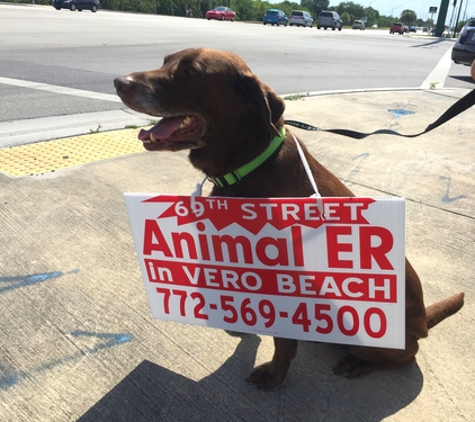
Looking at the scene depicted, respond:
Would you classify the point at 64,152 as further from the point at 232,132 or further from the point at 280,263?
the point at 280,263

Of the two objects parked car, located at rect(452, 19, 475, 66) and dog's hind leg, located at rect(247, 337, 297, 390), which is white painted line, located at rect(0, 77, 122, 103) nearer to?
dog's hind leg, located at rect(247, 337, 297, 390)

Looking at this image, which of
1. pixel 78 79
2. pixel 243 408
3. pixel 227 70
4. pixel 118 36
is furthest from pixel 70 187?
pixel 118 36

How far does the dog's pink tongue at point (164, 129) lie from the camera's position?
2061 millimetres

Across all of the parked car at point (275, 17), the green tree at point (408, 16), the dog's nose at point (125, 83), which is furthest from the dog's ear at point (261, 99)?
the green tree at point (408, 16)

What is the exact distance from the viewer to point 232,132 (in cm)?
209

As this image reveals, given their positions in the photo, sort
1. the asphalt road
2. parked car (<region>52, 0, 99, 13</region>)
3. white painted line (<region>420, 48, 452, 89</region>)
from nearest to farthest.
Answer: the asphalt road < white painted line (<region>420, 48, 452, 89</region>) < parked car (<region>52, 0, 99, 13</region>)

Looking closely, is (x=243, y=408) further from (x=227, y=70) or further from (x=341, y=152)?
(x=341, y=152)

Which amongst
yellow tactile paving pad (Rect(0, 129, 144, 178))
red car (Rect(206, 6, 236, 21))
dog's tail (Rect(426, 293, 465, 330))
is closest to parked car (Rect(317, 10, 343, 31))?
red car (Rect(206, 6, 236, 21))

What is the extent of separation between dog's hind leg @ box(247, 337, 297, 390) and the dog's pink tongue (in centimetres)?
107

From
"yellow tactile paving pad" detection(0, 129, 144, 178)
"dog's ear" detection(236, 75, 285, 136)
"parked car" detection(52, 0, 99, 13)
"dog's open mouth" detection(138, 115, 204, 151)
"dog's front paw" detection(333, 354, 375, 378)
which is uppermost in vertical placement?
"parked car" detection(52, 0, 99, 13)

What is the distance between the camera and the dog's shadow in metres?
Result: 2.00

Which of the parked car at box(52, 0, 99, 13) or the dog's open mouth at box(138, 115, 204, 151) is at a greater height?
the parked car at box(52, 0, 99, 13)

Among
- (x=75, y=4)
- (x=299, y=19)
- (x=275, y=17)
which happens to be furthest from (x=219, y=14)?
(x=75, y=4)

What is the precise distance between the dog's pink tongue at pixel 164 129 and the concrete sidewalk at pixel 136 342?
1.07 m
